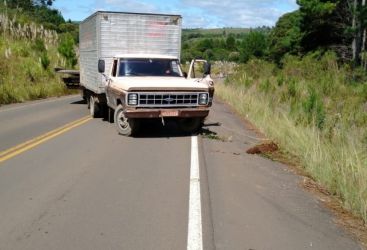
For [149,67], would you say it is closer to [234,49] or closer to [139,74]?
[139,74]

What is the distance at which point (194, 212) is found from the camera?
265 inches

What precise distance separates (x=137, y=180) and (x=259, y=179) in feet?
6.45

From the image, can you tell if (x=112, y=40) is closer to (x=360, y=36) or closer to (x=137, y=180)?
(x=137, y=180)

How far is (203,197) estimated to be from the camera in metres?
7.45

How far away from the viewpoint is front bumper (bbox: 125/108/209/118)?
1266cm

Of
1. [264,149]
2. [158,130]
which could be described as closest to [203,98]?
[158,130]

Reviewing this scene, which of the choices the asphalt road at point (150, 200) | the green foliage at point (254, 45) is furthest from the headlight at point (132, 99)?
the green foliage at point (254, 45)

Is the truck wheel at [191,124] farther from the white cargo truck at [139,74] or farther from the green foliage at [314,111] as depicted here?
the green foliage at [314,111]

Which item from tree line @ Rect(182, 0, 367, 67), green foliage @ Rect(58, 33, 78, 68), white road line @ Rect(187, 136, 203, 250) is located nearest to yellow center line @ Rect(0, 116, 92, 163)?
white road line @ Rect(187, 136, 203, 250)

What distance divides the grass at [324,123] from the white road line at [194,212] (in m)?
1.97

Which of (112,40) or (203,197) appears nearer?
(203,197)

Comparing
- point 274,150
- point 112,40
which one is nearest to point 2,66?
point 112,40

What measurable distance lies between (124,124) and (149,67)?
6.46 ft

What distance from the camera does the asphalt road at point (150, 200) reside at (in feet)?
18.9
